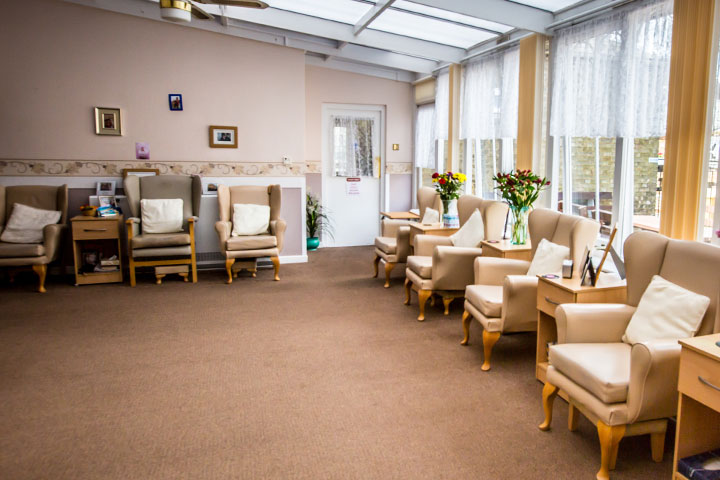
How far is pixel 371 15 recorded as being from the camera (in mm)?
5492

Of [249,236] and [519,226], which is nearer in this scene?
[519,226]


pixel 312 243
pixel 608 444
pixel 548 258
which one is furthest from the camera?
pixel 312 243

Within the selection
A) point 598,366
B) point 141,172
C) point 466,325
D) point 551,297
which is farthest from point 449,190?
point 141,172

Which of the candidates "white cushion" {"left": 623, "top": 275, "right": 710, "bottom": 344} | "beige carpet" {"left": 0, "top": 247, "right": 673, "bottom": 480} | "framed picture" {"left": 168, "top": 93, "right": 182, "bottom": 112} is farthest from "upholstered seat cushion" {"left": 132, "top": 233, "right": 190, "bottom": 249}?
"white cushion" {"left": 623, "top": 275, "right": 710, "bottom": 344}

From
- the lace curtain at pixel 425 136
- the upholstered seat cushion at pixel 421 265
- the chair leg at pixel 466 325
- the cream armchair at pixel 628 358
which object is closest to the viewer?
the cream armchair at pixel 628 358

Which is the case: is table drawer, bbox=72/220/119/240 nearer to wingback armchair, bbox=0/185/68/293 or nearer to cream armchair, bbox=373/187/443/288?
wingback armchair, bbox=0/185/68/293

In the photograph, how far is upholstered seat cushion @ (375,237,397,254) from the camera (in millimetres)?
5963

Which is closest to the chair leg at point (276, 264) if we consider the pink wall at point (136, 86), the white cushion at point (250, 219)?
the white cushion at point (250, 219)

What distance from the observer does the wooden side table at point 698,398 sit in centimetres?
207

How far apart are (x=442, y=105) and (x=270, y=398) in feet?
16.6

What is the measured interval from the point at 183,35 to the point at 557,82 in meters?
4.45

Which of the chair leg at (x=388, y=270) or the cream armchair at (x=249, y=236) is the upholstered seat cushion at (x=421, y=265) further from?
the cream armchair at (x=249, y=236)

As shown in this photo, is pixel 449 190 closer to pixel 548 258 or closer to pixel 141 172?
pixel 548 258

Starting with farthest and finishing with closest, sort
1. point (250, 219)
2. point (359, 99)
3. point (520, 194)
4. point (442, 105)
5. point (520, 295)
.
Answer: point (359, 99) < point (442, 105) < point (250, 219) < point (520, 194) < point (520, 295)
